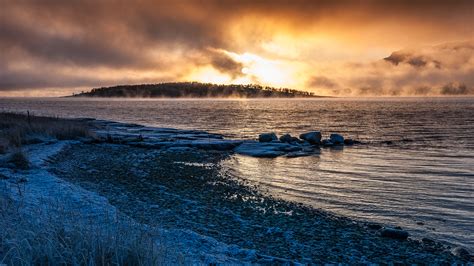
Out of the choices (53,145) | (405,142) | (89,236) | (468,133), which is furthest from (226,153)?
(468,133)

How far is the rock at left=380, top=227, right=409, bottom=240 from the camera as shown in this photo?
12.1 metres

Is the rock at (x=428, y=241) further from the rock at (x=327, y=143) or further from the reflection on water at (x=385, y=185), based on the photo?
the rock at (x=327, y=143)

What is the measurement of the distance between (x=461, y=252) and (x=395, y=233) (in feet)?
6.17

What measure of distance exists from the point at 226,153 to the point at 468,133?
108ft

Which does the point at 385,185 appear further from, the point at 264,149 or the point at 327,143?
the point at 327,143

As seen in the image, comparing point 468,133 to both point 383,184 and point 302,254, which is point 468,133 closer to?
point 383,184

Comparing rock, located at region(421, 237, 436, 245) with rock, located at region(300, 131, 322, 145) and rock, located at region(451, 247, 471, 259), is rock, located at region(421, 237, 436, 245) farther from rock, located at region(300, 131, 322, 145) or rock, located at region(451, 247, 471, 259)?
rock, located at region(300, 131, 322, 145)

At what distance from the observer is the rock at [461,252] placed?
1065cm

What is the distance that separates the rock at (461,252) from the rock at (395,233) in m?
1.42

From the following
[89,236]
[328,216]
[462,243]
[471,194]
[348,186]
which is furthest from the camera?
[348,186]

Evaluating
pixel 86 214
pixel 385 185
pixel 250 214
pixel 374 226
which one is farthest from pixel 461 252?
pixel 86 214

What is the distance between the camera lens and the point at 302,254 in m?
10.3

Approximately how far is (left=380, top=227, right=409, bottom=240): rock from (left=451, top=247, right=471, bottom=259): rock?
4.67 feet

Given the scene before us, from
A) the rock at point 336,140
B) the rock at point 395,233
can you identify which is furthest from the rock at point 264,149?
the rock at point 395,233
